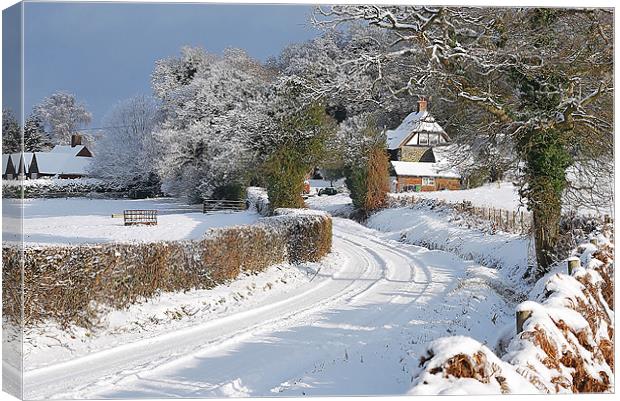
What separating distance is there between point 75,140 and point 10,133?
0.90 m

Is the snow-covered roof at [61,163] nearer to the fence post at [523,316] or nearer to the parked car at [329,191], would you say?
the parked car at [329,191]

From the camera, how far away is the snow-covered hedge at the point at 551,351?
388cm

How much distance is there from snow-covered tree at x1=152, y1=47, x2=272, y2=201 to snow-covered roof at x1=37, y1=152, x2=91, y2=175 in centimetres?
91

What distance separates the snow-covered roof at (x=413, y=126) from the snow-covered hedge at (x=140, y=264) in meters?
1.39

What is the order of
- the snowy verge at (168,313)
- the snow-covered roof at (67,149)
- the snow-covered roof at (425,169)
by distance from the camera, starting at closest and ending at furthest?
the snow-covered roof at (67,149)
the snowy verge at (168,313)
the snow-covered roof at (425,169)

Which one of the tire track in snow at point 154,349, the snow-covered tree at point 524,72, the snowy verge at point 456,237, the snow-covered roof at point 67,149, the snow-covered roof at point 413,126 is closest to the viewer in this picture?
the tire track in snow at point 154,349

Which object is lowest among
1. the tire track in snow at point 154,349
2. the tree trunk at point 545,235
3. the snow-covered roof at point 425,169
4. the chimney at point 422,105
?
the tire track in snow at point 154,349

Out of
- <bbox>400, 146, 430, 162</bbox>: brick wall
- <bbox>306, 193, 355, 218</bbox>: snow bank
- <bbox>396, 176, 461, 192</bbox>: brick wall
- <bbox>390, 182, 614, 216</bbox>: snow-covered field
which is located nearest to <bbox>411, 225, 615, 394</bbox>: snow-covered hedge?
<bbox>390, 182, 614, 216</bbox>: snow-covered field

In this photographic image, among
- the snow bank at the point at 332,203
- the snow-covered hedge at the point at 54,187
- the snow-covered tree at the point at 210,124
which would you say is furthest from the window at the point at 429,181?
the snow-covered hedge at the point at 54,187

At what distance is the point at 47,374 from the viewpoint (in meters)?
5.64

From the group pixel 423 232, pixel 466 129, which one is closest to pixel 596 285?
pixel 466 129

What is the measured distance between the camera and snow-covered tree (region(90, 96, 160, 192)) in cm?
663

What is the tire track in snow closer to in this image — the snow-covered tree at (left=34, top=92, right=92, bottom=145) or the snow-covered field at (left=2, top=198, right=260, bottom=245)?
the snow-covered field at (left=2, top=198, right=260, bottom=245)

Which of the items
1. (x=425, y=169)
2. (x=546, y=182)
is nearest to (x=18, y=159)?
(x=425, y=169)
